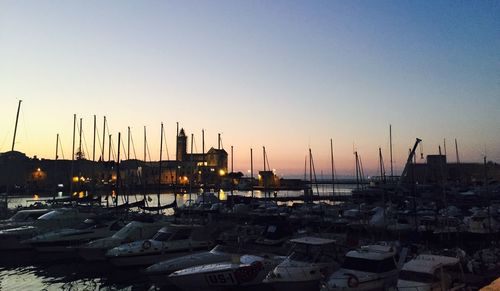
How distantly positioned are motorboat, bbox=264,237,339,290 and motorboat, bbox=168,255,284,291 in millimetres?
1119

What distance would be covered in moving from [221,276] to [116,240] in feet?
36.2

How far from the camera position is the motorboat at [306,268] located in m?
17.2

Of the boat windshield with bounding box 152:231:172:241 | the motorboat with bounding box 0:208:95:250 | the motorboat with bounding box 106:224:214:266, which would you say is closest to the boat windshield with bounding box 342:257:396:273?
the motorboat with bounding box 106:224:214:266

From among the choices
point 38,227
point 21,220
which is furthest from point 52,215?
point 21,220

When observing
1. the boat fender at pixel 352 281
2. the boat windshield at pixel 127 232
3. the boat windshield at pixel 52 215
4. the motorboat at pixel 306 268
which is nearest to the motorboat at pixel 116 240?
the boat windshield at pixel 127 232

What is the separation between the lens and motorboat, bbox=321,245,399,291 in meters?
16.1

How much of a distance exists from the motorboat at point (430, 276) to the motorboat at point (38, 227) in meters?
24.6

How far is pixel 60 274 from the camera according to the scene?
23875 mm

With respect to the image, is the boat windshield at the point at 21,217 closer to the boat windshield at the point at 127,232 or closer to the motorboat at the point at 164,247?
the boat windshield at the point at 127,232

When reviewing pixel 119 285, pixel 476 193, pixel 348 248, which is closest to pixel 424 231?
pixel 348 248

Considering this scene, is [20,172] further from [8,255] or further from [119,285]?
[119,285]

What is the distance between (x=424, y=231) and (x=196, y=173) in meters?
164

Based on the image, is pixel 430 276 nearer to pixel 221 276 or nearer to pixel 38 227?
pixel 221 276

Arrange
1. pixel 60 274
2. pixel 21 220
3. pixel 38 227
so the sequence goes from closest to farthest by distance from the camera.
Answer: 1. pixel 60 274
2. pixel 38 227
3. pixel 21 220
